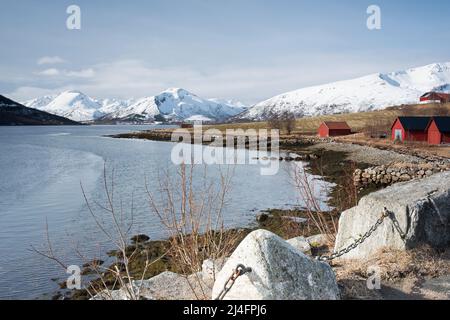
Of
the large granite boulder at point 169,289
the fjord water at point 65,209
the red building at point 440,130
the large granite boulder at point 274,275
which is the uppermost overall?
the red building at point 440,130

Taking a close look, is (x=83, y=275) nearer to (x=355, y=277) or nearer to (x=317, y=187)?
(x=355, y=277)

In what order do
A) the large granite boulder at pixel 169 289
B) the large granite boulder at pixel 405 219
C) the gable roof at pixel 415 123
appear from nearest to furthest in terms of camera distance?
the large granite boulder at pixel 169 289, the large granite boulder at pixel 405 219, the gable roof at pixel 415 123

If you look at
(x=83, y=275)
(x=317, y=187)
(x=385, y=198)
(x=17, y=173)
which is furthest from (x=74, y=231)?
(x=17, y=173)

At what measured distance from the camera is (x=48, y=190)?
3061cm

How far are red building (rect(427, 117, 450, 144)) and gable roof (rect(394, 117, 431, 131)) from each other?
A: 2.44 m

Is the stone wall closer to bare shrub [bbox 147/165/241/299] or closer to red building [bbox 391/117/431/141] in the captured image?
bare shrub [bbox 147/165/241/299]

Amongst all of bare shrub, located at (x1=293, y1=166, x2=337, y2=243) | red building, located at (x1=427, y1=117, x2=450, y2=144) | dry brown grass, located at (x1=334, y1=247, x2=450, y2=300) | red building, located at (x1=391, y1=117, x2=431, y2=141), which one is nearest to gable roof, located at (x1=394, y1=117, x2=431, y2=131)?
red building, located at (x1=391, y1=117, x2=431, y2=141)

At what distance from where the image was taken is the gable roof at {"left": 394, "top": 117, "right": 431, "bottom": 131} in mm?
60906

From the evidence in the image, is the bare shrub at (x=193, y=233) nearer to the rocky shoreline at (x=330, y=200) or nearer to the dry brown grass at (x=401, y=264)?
the rocky shoreline at (x=330, y=200)

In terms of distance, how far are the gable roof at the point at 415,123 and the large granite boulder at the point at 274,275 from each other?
62471mm

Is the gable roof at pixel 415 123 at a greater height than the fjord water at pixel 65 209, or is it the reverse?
the gable roof at pixel 415 123

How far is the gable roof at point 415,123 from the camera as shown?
2398 inches

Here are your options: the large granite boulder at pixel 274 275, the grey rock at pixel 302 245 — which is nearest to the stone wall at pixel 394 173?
the grey rock at pixel 302 245
